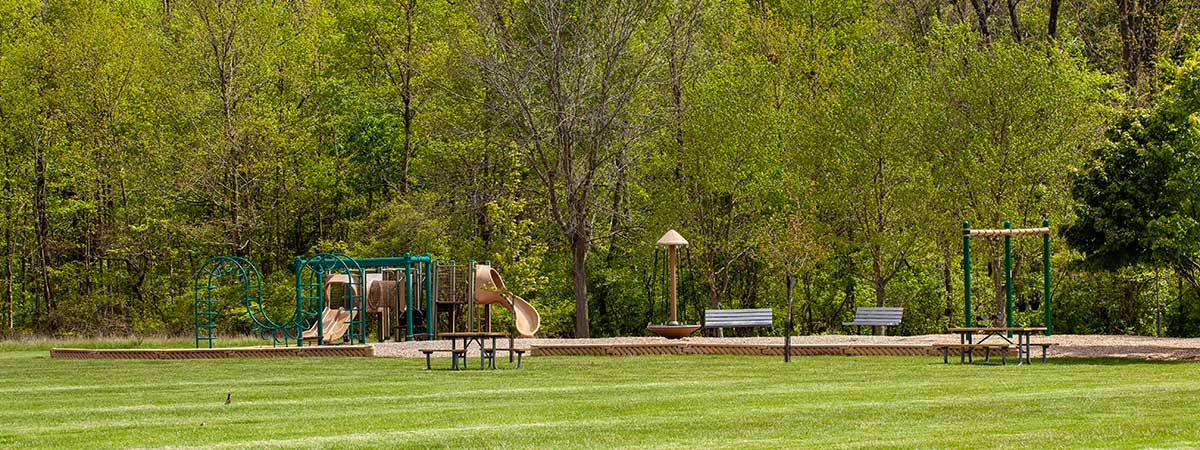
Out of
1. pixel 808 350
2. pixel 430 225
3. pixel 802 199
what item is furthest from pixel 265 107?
pixel 808 350

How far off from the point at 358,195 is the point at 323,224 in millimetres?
2536

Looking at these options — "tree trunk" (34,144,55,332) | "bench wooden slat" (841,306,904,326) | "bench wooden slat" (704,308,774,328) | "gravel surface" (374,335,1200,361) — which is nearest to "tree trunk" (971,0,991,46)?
"bench wooden slat" (841,306,904,326)

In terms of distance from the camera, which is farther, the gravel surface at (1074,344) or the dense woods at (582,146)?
the dense woods at (582,146)

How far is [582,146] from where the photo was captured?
144 feet

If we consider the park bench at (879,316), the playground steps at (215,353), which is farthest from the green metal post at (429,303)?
the park bench at (879,316)

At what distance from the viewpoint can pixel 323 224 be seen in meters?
55.0

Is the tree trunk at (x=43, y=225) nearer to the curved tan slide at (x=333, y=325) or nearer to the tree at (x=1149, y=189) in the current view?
the curved tan slide at (x=333, y=325)

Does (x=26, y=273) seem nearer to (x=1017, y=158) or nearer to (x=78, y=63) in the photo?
(x=78, y=63)

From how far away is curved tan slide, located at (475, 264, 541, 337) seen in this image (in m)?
38.0

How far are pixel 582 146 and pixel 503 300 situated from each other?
7.23 metres

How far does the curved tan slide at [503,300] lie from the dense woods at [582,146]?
170cm

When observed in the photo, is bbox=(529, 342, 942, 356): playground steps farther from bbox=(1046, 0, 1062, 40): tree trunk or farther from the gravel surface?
bbox=(1046, 0, 1062, 40): tree trunk

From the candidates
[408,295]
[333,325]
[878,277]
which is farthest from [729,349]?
[878,277]

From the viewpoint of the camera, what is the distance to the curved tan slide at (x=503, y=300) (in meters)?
38.0
